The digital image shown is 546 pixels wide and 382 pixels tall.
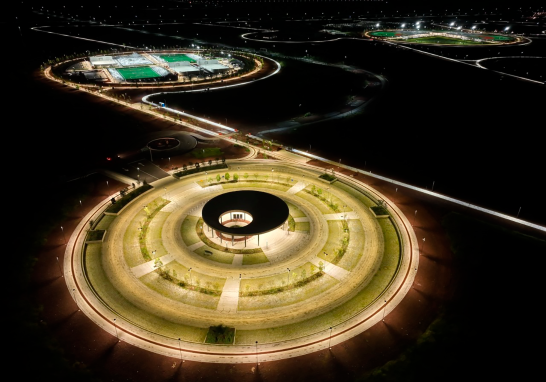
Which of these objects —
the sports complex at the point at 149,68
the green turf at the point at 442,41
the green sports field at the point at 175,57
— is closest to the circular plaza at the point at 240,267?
the sports complex at the point at 149,68

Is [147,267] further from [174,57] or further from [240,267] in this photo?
[174,57]

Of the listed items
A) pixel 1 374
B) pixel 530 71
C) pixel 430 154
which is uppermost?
pixel 530 71

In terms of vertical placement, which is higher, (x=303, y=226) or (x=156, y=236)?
(x=303, y=226)

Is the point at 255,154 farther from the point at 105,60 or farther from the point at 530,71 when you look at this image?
the point at 530,71

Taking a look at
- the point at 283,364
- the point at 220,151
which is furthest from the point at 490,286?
the point at 220,151

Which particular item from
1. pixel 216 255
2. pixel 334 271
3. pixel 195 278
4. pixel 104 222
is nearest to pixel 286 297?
pixel 334 271

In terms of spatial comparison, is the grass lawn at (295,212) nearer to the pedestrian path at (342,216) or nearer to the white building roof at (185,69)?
the pedestrian path at (342,216)
